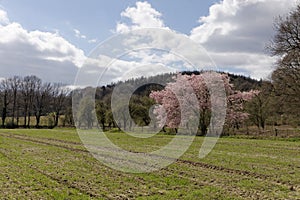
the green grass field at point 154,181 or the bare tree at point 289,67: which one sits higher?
the bare tree at point 289,67

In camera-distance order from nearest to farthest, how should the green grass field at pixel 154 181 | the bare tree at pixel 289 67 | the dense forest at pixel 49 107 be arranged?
the green grass field at pixel 154 181, the bare tree at pixel 289 67, the dense forest at pixel 49 107

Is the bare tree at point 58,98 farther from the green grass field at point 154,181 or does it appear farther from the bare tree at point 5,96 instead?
the green grass field at point 154,181

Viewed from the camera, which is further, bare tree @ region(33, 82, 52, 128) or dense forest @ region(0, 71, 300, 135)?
bare tree @ region(33, 82, 52, 128)

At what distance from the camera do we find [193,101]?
38.0 metres

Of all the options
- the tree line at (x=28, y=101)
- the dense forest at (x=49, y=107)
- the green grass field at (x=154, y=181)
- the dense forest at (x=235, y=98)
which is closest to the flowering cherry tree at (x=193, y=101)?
the dense forest at (x=235, y=98)

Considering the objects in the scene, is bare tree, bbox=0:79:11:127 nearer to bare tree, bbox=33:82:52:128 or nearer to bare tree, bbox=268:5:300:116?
bare tree, bbox=33:82:52:128

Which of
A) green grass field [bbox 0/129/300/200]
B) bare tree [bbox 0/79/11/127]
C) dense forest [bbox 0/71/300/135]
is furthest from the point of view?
bare tree [bbox 0/79/11/127]

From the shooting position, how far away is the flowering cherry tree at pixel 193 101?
125ft

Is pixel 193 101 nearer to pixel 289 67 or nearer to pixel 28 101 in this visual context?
pixel 289 67

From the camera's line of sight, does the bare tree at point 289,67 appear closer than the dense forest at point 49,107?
Yes

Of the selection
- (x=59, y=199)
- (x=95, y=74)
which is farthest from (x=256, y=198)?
(x=95, y=74)

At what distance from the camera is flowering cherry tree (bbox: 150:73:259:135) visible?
38.2 m

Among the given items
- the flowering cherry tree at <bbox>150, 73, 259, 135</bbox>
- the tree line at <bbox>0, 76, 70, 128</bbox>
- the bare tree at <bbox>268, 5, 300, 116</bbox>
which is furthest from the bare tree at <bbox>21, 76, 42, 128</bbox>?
the bare tree at <bbox>268, 5, 300, 116</bbox>

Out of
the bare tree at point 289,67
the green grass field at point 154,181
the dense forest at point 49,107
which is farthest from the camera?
the dense forest at point 49,107
